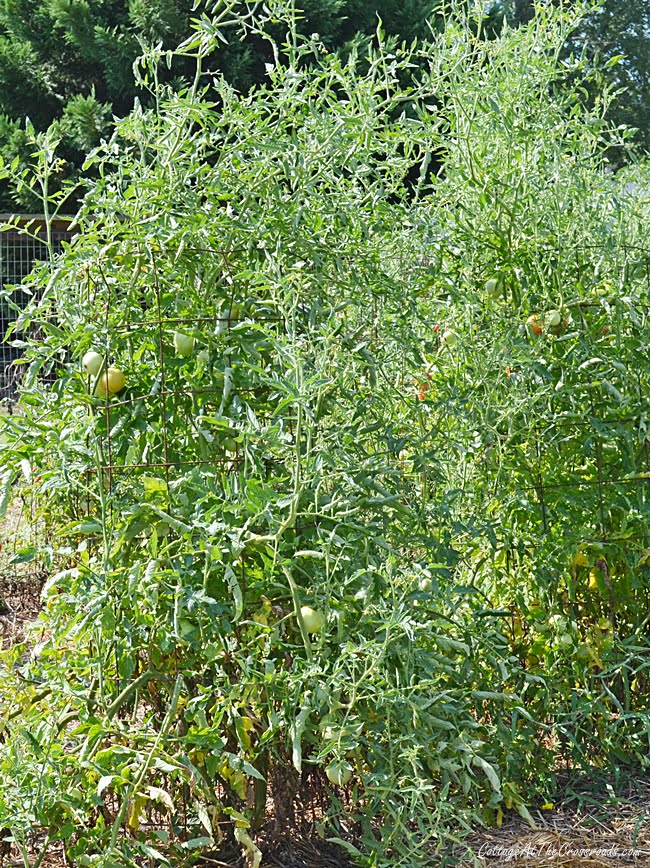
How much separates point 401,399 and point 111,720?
2.74 feet

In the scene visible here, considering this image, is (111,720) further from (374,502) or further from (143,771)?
(374,502)

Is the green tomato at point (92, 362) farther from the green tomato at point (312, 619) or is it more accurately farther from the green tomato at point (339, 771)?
the green tomato at point (339, 771)

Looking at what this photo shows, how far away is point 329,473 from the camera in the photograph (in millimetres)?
1761

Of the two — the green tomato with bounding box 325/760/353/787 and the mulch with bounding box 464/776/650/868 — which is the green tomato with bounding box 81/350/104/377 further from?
the mulch with bounding box 464/776/650/868

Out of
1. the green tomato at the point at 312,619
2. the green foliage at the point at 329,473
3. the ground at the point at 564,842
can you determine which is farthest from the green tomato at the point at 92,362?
the ground at the point at 564,842

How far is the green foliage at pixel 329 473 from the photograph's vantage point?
1735 millimetres

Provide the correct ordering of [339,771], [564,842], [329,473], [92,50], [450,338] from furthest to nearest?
[92,50]
[450,338]
[564,842]
[329,473]
[339,771]

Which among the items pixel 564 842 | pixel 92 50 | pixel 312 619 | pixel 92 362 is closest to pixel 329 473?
pixel 312 619

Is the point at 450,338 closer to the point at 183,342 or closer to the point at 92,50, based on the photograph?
the point at 183,342

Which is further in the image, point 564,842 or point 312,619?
point 564,842

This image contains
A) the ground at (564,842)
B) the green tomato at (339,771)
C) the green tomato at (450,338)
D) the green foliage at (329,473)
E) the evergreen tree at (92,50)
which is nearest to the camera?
the green tomato at (339,771)

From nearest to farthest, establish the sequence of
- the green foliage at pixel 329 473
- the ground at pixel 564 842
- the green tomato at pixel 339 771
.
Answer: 1. the green tomato at pixel 339 771
2. the green foliage at pixel 329 473
3. the ground at pixel 564 842

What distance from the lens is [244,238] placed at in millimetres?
1885

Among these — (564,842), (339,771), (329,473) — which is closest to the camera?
(339,771)
